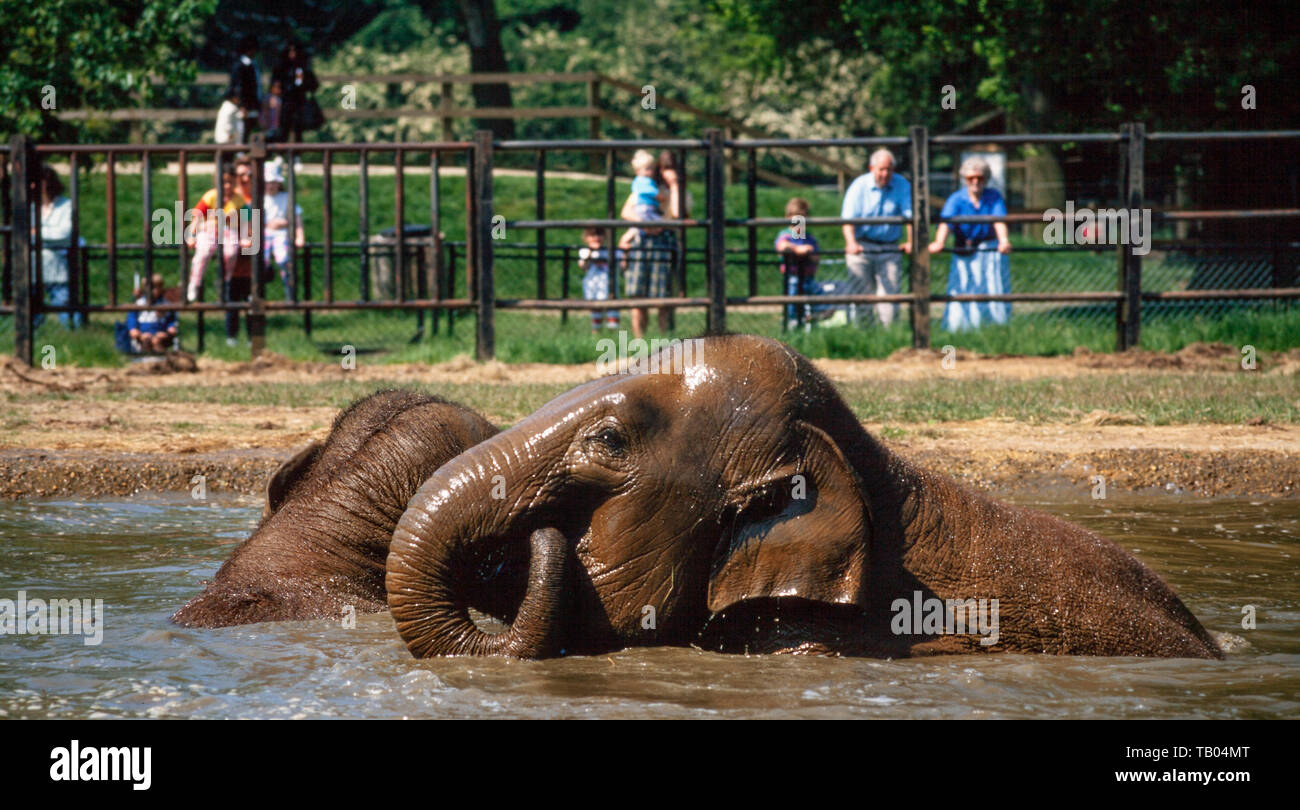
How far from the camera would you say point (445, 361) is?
548 inches

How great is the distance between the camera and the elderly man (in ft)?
51.4

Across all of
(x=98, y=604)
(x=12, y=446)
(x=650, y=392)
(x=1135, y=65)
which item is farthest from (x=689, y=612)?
(x=1135, y=65)

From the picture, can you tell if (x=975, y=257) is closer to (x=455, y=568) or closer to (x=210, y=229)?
(x=210, y=229)

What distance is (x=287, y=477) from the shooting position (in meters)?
5.32

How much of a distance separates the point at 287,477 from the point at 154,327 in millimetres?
10261

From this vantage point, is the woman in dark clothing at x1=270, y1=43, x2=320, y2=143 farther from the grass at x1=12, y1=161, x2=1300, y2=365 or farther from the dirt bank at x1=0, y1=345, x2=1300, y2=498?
the dirt bank at x1=0, y1=345, x2=1300, y2=498

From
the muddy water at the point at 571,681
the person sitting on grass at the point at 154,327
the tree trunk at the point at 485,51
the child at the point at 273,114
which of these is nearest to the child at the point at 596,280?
the child at the point at 273,114

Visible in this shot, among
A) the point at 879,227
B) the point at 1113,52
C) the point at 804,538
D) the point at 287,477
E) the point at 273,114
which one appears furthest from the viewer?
the point at 1113,52

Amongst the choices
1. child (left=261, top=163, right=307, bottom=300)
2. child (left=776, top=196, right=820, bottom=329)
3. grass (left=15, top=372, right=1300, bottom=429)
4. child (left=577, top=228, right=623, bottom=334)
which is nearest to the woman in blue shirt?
child (left=776, top=196, right=820, bottom=329)

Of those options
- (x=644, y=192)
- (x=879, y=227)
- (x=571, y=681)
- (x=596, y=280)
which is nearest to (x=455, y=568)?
(x=571, y=681)

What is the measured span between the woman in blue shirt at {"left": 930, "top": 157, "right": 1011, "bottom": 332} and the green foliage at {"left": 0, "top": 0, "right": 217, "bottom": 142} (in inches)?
318

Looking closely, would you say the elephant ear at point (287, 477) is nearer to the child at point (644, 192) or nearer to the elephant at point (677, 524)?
the elephant at point (677, 524)

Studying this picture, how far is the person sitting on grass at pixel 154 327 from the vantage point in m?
14.5
